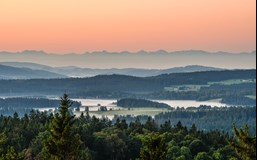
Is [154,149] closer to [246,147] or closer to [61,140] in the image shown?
[246,147]

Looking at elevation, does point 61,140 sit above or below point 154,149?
above

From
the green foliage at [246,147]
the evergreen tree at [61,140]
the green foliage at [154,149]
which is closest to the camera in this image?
the green foliage at [246,147]

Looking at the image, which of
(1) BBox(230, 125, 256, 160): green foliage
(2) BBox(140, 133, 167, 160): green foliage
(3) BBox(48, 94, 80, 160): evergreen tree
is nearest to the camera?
(1) BBox(230, 125, 256, 160): green foliage

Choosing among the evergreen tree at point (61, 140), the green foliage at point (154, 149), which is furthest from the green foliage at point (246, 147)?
the evergreen tree at point (61, 140)

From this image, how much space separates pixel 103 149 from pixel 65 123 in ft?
226

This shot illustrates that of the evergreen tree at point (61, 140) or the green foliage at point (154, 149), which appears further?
the evergreen tree at point (61, 140)

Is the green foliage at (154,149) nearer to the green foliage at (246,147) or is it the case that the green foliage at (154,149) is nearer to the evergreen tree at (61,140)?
the green foliage at (246,147)

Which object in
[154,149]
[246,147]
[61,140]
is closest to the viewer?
[246,147]

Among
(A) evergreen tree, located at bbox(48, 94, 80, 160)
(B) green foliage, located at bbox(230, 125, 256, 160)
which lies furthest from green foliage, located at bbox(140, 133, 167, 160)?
(A) evergreen tree, located at bbox(48, 94, 80, 160)

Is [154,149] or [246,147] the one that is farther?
[154,149]

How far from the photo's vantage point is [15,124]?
142750mm

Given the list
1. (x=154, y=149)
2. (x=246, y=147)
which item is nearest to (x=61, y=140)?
(x=154, y=149)

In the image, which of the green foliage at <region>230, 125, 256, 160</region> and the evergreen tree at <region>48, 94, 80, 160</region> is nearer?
the green foliage at <region>230, 125, 256, 160</region>

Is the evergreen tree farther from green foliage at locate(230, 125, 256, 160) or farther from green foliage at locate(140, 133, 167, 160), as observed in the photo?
green foliage at locate(230, 125, 256, 160)
